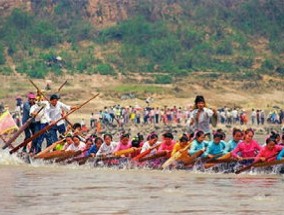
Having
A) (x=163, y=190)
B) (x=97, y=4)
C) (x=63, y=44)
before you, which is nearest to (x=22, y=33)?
(x=63, y=44)

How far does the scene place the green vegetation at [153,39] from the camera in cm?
6450

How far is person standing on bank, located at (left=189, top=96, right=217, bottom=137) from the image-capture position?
21422 mm

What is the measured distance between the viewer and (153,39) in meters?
67.8

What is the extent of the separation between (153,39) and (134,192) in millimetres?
50232

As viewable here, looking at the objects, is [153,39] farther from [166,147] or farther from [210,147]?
[210,147]

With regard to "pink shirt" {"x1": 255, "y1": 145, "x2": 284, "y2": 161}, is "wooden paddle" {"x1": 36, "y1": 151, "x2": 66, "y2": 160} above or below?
below

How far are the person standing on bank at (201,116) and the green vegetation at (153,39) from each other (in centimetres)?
3926

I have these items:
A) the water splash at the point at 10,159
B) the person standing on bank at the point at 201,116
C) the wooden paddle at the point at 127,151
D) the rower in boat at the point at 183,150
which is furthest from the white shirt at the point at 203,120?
the water splash at the point at 10,159

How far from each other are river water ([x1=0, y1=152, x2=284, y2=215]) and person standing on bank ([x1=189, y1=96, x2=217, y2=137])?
1.00 metres

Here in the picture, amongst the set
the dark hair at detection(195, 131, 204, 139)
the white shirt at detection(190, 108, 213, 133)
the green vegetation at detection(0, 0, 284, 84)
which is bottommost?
the green vegetation at detection(0, 0, 284, 84)

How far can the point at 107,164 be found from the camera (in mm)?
22391

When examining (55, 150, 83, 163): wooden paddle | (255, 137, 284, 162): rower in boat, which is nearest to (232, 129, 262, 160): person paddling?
(255, 137, 284, 162): rower in boat

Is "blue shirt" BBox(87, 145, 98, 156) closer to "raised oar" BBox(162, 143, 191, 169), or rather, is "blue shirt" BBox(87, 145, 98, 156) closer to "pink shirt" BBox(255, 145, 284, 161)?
"raised oar" BBox(162, 143, 191, 169)

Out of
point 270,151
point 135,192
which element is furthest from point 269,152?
point 135,192
